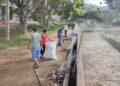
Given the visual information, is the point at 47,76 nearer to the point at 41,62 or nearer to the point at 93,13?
the point at 41,62

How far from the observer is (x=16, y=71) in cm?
1220

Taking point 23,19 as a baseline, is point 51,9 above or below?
above

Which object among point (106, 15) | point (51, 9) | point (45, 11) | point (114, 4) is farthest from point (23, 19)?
point (114, 4)

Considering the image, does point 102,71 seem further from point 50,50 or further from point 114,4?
point 114,4

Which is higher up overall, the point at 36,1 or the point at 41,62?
the point at 36,1

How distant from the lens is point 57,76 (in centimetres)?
1123

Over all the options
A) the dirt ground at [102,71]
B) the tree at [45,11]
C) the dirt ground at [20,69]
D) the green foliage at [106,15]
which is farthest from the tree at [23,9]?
the green foliage at [106,15]

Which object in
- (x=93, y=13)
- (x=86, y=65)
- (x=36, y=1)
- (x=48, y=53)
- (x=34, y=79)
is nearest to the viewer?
(x=34, y=79)

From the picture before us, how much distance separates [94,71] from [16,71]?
313 centimetres

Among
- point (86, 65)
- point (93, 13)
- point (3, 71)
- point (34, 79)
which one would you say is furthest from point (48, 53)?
point (93, 13)

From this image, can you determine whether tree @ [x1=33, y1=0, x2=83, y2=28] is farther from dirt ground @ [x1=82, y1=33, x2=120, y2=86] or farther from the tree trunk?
dirt ground @ [x1=82, y1=33, x2=120, y2=86]

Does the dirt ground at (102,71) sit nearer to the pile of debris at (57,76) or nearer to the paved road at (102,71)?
the paved road at (102,71)

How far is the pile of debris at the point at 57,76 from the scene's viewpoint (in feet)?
35.3

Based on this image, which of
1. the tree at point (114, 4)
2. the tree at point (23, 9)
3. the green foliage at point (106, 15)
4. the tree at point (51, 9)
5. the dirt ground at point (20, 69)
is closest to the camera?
the dirt ground at point (20, 69)
